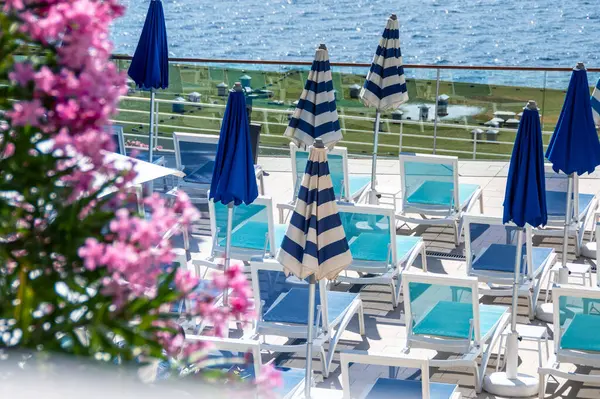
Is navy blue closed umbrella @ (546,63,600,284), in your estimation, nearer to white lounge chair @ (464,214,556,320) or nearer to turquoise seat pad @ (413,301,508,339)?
white lounge chair @ (464,214,556,320)

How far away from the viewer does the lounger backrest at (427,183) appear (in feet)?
26.5

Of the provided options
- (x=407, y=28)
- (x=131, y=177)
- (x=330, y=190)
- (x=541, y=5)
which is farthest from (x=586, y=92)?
(x=541, y=5)

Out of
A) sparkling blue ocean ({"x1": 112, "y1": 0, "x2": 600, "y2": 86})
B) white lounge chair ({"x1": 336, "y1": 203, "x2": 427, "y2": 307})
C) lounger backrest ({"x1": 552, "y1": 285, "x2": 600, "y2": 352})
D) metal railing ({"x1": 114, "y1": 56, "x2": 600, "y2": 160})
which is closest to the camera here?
lounger backrest ({"x1": 552, "y1": 285, "x2": 600, "y2": 352})

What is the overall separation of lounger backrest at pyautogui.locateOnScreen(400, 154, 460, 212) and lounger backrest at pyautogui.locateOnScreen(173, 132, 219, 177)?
1.54 meters

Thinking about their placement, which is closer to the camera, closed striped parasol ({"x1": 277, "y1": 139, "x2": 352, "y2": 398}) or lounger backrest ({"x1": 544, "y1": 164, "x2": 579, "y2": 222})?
closed striped parasol ({"x1": 277, "y1": 139, "x2": 352, "y2": 398})

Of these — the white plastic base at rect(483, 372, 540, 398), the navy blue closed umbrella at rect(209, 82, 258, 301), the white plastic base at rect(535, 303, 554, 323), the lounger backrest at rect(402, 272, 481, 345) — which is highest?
the navy blue closed umbrella at rect(209, 82, 258, 301)

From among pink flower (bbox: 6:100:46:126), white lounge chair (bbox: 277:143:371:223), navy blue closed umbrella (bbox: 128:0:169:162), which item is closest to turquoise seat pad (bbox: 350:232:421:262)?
white lounge chair (bbox: 277:143:371:223)

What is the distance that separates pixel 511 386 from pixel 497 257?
135cm

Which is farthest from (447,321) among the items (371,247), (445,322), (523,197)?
(371,247)

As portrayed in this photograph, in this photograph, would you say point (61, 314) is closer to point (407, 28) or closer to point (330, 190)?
point (330, 190)

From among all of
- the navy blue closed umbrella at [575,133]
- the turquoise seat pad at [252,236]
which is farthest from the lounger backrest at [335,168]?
the navy blue closed umbrella at [575,133]

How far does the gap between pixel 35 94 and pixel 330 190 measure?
12.6ft

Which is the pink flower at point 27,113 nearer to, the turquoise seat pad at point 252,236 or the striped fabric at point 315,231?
the striped fabric at point 315,231

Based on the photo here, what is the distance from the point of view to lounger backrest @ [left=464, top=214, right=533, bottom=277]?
272 inches
